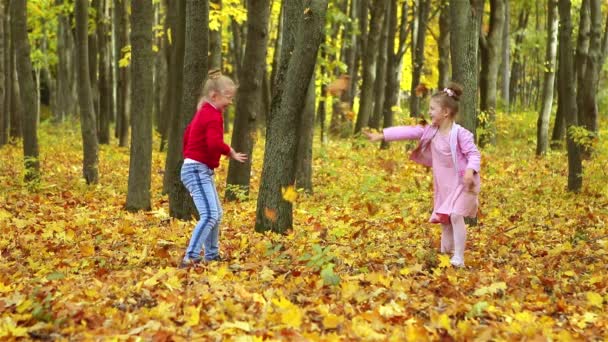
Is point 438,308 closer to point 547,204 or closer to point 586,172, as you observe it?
point 547,204

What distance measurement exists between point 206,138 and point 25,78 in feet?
26.0

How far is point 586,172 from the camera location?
14977 millimetres

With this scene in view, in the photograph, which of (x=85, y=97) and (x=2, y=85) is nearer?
(x=85, y=97)

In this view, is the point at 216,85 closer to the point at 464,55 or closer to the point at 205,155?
the point at 205,155

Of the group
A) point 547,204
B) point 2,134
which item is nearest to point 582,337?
point 547,204

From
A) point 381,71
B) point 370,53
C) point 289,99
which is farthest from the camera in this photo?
point 381,71

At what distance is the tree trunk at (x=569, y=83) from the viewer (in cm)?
1241

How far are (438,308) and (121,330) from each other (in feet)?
7.34

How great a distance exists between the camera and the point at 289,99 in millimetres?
8125

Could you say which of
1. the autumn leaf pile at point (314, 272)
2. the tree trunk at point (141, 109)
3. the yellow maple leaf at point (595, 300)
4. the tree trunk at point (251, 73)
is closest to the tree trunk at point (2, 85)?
the autumn leaf pile at point (314, 272)

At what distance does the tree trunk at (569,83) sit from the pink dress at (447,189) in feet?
19.1

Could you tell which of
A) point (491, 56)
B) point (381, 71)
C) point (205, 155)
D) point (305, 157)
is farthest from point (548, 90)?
point (205, 155)

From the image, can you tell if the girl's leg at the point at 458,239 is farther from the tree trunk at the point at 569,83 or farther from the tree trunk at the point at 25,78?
the tree trunk at the point at 25,78

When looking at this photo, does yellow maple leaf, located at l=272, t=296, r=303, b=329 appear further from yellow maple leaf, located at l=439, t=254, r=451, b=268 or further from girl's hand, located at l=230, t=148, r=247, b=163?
yellow maple leaf, located at l=439, t=254, r=451, b=268
